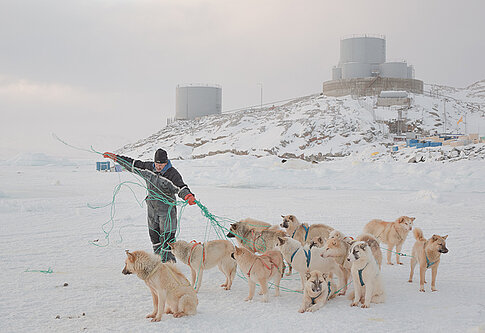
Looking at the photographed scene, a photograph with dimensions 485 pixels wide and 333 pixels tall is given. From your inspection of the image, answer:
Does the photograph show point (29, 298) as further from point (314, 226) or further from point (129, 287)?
point (314, 226)

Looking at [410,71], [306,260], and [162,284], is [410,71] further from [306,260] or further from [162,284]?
[162,284]

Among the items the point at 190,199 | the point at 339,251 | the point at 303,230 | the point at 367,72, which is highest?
the point at 367,72

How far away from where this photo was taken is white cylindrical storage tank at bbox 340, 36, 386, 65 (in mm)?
57406

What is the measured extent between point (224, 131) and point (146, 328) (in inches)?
1840

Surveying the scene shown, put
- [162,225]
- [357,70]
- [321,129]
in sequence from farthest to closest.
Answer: [357,70], [321,129], [162,225]

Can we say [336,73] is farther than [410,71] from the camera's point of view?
No

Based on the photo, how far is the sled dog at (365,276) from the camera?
4.61 m

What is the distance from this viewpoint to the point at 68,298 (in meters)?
4.93

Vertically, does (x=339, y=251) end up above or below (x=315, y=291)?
above

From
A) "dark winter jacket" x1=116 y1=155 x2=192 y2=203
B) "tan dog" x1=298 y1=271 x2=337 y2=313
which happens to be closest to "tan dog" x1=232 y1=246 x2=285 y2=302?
"tan dog" x1=298 y1=271 x2=337 y2=313

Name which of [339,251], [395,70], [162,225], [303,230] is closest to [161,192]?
[162,225]

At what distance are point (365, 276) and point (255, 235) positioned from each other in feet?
5.69

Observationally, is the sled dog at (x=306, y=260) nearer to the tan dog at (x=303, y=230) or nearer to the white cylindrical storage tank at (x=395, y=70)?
the tan dog at (x=303, y=230)

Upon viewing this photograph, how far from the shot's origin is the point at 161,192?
5.97 meters
